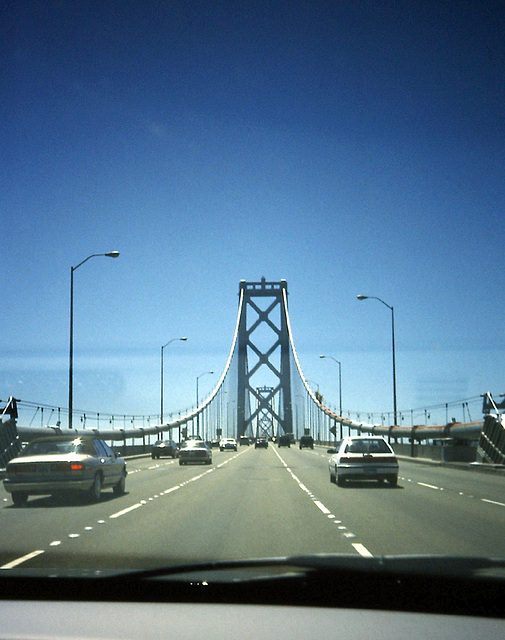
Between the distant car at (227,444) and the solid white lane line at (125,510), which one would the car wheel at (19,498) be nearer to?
the solid white lane line at (125,510)

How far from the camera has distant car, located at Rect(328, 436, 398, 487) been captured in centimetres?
2288

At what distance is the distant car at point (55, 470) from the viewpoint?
17.3 meters

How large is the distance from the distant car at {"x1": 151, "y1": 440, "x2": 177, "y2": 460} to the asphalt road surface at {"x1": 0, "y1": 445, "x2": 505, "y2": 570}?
113ft

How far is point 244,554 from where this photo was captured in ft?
30.7

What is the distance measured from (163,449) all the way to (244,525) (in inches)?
1785

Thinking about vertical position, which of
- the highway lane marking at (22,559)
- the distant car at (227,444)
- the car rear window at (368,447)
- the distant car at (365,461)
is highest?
the car rear window at (368,447)

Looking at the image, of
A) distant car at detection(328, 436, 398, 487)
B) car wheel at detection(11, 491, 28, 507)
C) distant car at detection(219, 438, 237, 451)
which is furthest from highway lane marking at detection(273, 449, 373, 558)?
distant car at detection(219, 438, 237, 451)

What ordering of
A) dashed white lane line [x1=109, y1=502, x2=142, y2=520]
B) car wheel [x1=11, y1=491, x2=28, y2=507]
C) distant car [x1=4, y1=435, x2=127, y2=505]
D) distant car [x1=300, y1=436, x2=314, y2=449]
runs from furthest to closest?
distant car [x1=300, y1=436, x2=314, y2=449]
car wheel [x1=11, y1=491, x2=28, y2=507]
distant car [x1=4, y1=435, x2=127, y2=505]
dashed white lane line [x1=109, y1=502, x2=142, y2=520]

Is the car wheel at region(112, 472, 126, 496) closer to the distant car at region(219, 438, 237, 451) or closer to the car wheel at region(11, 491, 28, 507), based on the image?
the car wheel at region(11, 491, 28, 507)

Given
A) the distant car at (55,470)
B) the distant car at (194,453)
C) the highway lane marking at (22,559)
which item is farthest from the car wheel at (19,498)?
the distant car at (194,453)

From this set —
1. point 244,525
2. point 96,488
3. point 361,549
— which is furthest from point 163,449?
point 361,549

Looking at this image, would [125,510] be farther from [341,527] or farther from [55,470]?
[341,527]

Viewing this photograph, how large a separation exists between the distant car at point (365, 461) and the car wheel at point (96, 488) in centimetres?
760

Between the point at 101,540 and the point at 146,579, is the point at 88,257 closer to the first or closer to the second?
the point at 101,540
